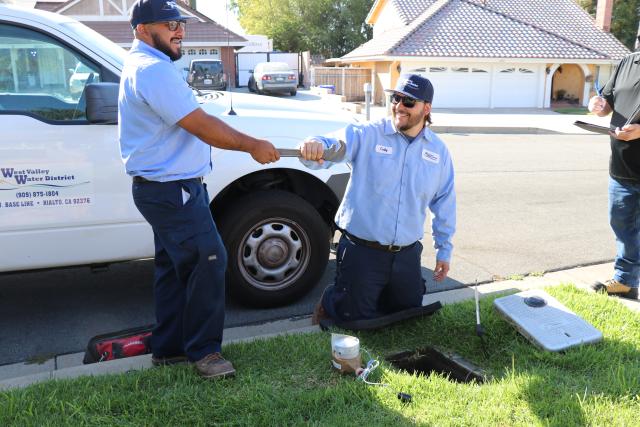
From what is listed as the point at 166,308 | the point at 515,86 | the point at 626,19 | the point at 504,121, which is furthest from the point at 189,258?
the point at 626,19

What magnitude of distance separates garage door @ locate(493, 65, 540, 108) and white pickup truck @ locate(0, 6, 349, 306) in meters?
26.6

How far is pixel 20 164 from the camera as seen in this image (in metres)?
3.71

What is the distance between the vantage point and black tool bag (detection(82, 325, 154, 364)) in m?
A: 3.56

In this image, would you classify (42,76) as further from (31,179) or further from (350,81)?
(350,81)

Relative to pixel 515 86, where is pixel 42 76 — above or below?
above

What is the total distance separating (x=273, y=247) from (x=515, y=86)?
27.6 meters

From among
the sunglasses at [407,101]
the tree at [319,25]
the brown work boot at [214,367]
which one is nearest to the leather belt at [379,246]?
the sunglasses at [407,101]

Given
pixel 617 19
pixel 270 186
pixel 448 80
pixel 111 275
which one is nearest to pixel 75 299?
pixel 111 275

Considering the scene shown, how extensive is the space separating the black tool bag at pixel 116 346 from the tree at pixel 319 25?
183 ft

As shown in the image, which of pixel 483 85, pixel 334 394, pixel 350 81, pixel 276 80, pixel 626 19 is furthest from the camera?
pixel 626 19

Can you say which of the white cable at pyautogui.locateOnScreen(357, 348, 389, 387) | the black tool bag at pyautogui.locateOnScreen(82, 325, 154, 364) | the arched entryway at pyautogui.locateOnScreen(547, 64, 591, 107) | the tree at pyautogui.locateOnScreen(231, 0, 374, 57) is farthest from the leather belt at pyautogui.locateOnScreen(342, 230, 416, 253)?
the tree at pyautogui.locateOnScreen(231, 0, 374, 57)

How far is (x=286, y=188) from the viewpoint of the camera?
15.1 ft

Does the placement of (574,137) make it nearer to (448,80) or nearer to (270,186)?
(448,80)

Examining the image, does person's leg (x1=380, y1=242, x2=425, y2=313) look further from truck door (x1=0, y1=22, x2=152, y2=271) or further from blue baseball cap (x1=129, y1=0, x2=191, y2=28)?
blue baseball cap (x1=129, y1=0, x2=191, y2=28)
